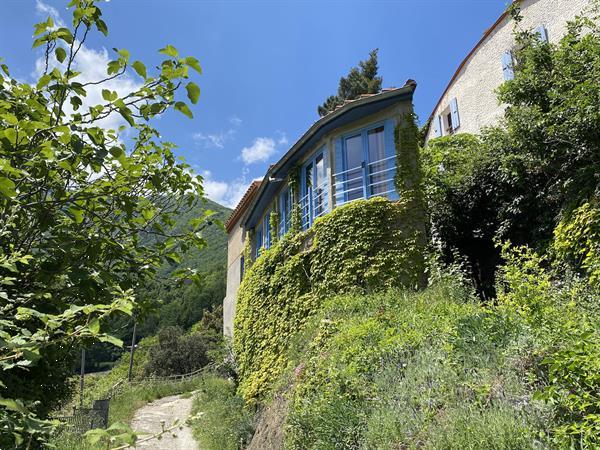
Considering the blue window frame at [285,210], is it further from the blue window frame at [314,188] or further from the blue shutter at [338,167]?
the blue shutter at [338,167]

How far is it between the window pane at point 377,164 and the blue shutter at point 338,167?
2.51 feet

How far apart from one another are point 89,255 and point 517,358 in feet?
12.4

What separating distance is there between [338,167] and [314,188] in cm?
126

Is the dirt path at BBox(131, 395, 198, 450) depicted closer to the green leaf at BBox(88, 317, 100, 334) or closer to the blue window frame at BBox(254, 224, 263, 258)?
the blue window frame at BBox(254, 224, 263, 258)

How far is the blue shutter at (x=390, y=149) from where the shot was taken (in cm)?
1109

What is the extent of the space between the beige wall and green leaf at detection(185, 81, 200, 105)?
18366mm

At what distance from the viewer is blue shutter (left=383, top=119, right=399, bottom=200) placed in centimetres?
1109

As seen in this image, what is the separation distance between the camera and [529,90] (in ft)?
33.3

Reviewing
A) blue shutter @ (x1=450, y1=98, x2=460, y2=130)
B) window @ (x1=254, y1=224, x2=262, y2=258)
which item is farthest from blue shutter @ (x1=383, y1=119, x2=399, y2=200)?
window @ (x1=254, y1=224, x2=262, y2=258)

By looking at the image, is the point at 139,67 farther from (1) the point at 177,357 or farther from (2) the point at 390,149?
(1) the point at 177,357

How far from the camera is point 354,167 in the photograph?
1179 cm

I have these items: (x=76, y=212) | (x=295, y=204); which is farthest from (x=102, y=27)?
(x=295, y=204)

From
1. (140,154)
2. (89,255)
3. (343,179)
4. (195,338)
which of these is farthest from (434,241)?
(195,338)

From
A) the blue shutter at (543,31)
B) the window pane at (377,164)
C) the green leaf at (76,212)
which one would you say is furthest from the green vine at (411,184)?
the green leaf at (76,212)
